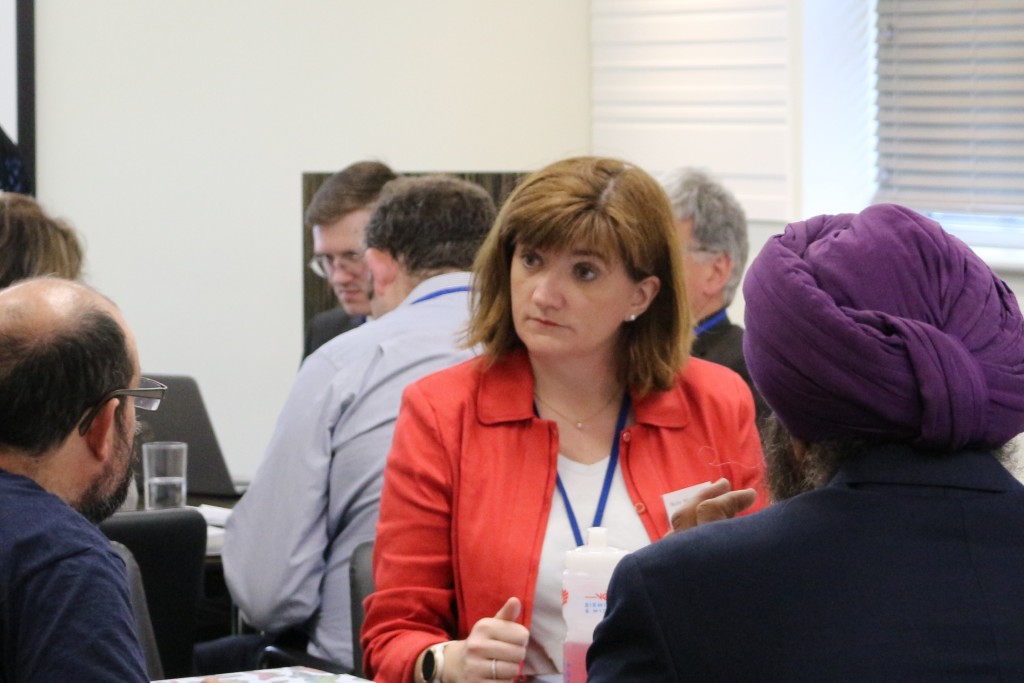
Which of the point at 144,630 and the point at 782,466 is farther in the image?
the point at 144,630

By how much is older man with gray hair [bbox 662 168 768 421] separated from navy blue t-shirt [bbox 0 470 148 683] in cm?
232

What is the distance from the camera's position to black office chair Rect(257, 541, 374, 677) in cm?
236

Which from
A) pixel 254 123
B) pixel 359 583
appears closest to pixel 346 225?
pixel 254 123

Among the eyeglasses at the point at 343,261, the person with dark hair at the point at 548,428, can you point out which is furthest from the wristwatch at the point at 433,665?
the eyeglasses at the point at 343,261

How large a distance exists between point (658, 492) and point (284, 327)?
10.4 ft

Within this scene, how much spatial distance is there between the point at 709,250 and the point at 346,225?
1136mm

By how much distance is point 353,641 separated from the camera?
2.41m

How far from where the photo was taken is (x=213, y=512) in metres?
3.56

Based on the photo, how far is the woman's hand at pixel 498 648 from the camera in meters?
1.83

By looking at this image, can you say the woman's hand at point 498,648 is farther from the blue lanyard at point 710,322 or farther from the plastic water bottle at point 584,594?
the blue lanyard at point 710,322

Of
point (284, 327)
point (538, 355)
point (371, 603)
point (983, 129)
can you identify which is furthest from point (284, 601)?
point (983, 129)

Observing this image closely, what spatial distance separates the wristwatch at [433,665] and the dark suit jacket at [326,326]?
2711 mm

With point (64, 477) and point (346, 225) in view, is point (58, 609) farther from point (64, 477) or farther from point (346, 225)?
point (346, 225)

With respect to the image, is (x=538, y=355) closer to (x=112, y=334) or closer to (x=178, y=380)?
(x=112, y=334)
